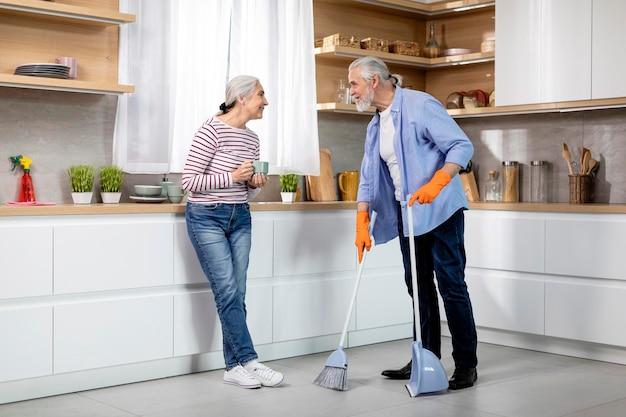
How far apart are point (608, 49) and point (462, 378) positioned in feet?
6.55

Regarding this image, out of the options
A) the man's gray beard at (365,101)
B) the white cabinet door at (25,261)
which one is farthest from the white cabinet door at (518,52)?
the white cabinet door at (25,261)

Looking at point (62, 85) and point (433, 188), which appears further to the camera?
point (62, 85)

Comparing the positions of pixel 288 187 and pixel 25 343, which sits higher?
pixel 288 187

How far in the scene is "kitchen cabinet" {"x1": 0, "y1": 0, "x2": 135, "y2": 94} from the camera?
378cm

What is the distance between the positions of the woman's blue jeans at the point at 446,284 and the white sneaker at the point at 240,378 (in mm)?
793

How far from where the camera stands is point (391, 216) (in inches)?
151

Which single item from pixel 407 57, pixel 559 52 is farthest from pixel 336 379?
pixel 407 57

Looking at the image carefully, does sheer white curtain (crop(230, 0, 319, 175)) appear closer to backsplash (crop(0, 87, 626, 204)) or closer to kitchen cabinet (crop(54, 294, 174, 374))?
backsplash (crop(0, 87, 626, 204))

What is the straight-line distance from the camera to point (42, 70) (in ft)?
12.4

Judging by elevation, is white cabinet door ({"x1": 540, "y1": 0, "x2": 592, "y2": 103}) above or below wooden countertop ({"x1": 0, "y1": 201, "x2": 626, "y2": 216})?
above

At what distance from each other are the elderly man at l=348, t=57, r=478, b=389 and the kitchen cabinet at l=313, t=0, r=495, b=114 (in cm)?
133

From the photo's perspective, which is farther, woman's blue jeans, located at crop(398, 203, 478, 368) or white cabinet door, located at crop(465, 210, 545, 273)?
white cabinet door, located at crop(465, 210, 545, 273)

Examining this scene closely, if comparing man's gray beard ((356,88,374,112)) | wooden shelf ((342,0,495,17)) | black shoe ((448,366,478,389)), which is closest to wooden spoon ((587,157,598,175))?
wooden shelf ((342,0,495,17))

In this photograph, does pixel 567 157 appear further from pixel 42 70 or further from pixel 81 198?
pixel 42 70
